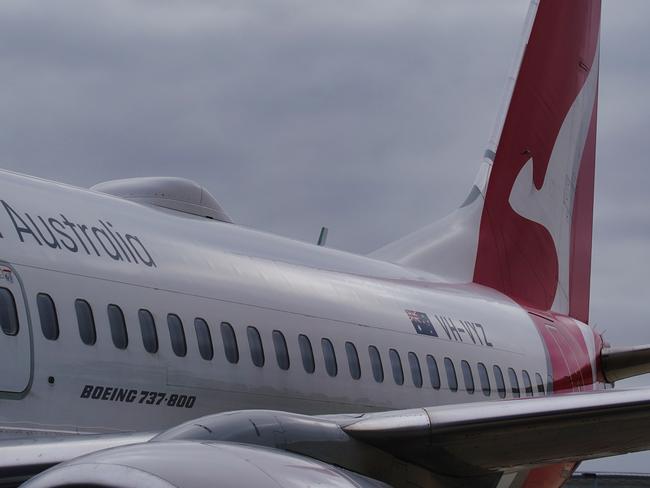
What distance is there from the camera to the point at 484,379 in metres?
11.6

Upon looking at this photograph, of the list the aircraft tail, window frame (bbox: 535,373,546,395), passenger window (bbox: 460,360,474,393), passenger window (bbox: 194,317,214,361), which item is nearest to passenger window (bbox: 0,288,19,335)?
passenger window (bbox: 194,317,214,361)

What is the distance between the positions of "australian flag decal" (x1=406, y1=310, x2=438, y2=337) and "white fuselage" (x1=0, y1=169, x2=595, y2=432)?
7 cm

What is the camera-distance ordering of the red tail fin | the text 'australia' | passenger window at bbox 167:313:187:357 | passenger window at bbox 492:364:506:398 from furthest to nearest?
the red tail fin → passenger window at bbox 492:364:506:398 → passenger window at bbox 167:313:187:357 → the text 'australia'

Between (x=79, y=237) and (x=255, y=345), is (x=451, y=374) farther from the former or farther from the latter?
(x=79, y=237)

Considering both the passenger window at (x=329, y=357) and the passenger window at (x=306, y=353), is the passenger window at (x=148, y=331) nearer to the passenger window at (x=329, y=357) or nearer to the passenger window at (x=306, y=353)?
the passenger window at (x=306, y=353)

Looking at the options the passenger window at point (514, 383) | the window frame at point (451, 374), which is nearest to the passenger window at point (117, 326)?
the window frame at point (451, 374)

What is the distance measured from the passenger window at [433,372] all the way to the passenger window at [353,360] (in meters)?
1.27

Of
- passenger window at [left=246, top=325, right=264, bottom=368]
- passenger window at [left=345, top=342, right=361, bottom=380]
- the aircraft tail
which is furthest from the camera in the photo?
the aircraft tail

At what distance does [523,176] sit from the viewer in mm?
15609

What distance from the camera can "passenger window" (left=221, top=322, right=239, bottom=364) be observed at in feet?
26.9

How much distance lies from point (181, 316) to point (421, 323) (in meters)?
Answer: 3.52

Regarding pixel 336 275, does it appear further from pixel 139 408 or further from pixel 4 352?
pixel 4 352

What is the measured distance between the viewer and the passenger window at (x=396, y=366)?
1013 centimetres

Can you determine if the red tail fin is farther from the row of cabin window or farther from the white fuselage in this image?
the white fuselage
